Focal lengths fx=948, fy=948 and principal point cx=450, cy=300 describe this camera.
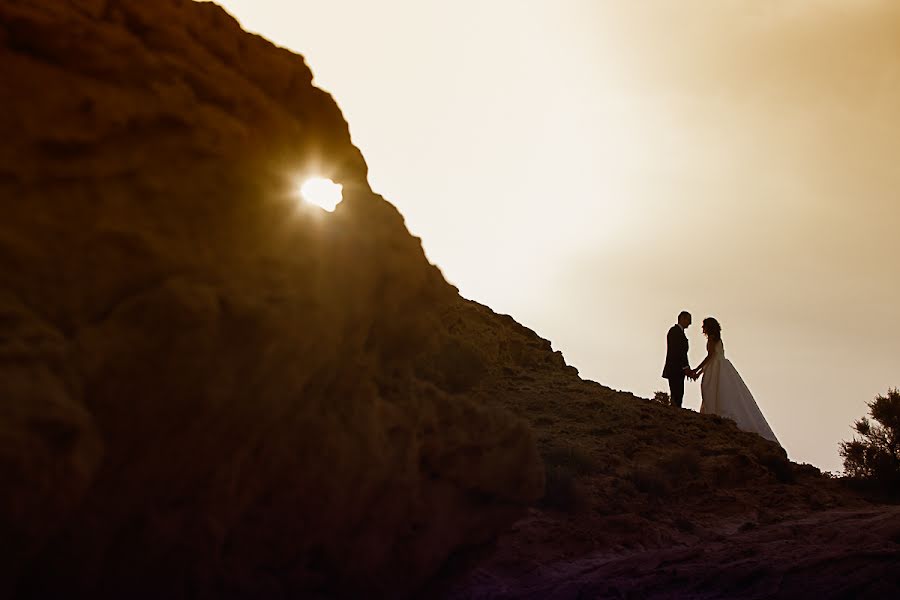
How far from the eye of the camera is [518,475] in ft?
21.3

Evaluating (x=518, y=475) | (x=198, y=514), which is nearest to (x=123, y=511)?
(x=198, y=514)

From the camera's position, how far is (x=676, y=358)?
61.7ft

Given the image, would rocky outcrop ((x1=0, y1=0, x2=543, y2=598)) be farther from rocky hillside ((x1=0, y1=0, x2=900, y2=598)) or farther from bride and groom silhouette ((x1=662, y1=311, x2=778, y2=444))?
bride and groom silhouette ((x1=662, y1=311, x2=778, y2=444))

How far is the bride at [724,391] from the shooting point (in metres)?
18.3

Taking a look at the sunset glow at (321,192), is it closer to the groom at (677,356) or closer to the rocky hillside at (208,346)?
the rocky hillside at (208,346)

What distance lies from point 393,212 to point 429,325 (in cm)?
80

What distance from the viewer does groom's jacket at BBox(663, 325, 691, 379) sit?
1870 centimetres

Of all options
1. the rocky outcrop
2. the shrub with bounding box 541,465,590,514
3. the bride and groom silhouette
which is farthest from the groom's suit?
the rocky outcrop

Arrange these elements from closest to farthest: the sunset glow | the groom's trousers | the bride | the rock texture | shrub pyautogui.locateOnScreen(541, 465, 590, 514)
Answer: the sunset glow < the rock texture < shrub pyautogui.locateOnScreen(541, 465, 590, 514) < the bride < the groom's trousers

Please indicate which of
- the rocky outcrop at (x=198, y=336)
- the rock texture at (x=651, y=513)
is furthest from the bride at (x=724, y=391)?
the rocky outcrop at (x=198, y=336)

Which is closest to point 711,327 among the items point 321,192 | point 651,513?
point 651,513

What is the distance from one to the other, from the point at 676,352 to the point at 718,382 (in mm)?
985

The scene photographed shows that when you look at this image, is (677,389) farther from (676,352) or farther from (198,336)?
(198,336)

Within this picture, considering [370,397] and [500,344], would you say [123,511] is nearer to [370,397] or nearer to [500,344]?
[370,397]
